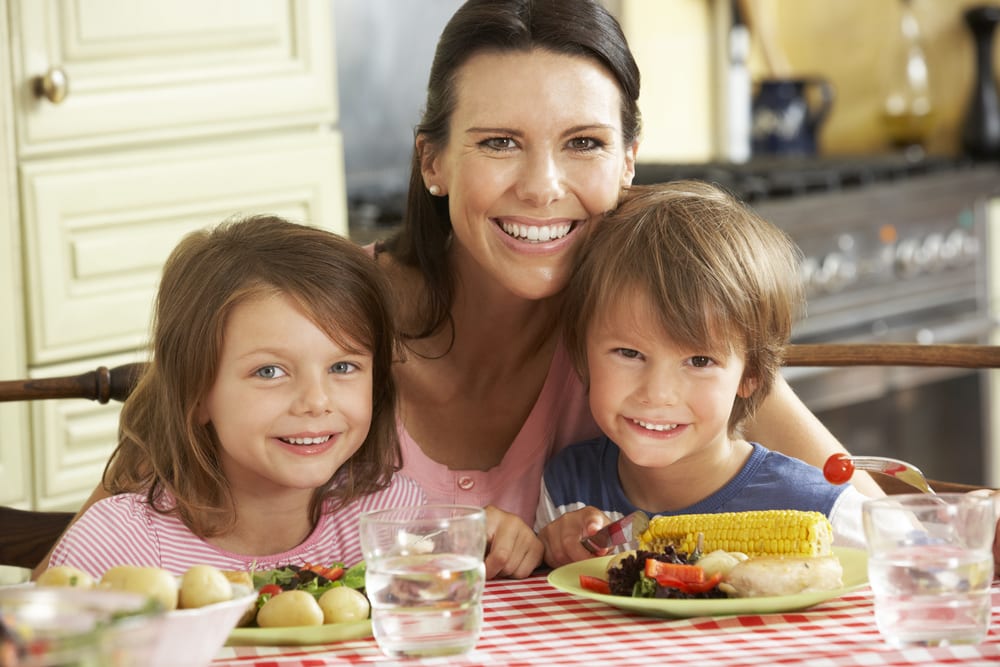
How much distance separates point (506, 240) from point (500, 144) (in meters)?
0.11

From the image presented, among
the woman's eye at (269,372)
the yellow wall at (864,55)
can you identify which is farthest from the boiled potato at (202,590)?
the yellow wall at (864,55)

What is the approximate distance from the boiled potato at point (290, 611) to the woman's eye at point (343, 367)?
0.33 m

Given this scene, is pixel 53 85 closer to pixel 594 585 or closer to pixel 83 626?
pixel 594 585

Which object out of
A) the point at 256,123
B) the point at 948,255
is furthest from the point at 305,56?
the point at 948,255

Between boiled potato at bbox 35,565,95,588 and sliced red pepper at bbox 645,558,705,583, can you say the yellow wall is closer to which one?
sliced red pepper at bbox 645,558,705,583

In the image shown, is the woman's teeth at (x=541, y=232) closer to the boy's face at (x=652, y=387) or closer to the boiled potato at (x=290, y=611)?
the boy's face at (x=652, y=387)

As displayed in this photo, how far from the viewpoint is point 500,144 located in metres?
1.65

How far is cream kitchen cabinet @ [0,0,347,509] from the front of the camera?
2.14 m

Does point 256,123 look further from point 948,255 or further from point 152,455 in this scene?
point 948,255

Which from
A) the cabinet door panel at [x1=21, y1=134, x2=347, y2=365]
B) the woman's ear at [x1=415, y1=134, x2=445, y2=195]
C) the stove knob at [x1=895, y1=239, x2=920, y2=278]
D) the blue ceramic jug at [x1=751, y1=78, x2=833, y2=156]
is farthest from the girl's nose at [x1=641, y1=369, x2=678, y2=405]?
the blue ceramic jug at [x1=751, y1=78, x2=833, y2=156]

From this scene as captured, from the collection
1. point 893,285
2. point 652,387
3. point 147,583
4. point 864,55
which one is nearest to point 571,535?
point 652,387

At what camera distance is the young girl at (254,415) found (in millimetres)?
1389

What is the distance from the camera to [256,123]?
2.43m

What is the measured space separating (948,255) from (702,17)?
1.04 m
